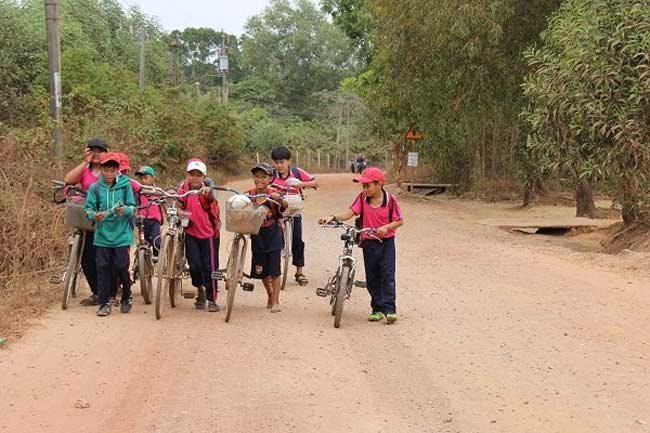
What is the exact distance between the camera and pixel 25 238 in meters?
9.98

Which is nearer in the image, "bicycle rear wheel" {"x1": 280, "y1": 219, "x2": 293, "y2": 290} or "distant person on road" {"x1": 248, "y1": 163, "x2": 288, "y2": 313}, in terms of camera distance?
"distant person on road" {"x1": 248, "y1": 163, "x2": 288, "y2": 313}

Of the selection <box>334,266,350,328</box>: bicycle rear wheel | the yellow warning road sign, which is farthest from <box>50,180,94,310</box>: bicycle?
the yellow warning road sign

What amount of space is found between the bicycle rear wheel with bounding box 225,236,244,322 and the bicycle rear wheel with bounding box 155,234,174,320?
1.94 feet

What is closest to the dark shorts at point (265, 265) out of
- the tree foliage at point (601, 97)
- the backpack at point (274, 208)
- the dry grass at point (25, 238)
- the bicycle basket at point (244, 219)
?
the backpack at point (274, 208)

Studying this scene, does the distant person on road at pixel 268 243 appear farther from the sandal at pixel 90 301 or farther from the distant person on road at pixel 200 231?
the sandal at pixel 90 301

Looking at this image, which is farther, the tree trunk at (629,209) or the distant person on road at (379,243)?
the tree trunk at (629,209)

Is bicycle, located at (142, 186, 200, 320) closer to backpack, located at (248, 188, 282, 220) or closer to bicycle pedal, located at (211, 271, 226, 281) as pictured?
bicycle pedal, located at (211, 271, 226, 281)

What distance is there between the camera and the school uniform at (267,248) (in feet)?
28.9

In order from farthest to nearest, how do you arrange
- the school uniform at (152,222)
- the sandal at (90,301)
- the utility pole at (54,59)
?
the utility pole at (54,59)
the school uniform at (152,222)
the sandal at (90,301)

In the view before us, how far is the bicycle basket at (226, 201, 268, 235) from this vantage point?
8148mm

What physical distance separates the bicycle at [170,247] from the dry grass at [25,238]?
1.24m

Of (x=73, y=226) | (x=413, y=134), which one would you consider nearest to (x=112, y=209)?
(x=73, y=226)

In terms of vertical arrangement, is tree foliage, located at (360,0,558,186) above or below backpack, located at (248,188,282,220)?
above

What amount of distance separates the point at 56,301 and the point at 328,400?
14.4 ft
